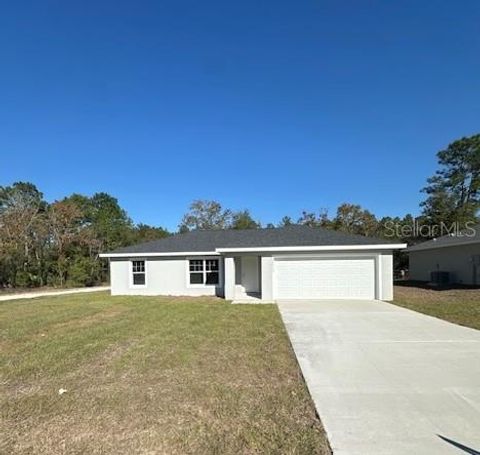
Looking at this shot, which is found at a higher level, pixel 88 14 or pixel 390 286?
pixel 88 14

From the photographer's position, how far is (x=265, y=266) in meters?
17.3

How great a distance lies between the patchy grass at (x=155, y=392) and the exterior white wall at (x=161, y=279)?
9646 mm

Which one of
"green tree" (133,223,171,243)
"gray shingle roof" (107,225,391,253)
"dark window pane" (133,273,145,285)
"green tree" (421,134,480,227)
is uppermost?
"green tree" (421,134,480,227)

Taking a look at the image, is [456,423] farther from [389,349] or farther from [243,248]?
[243,248]

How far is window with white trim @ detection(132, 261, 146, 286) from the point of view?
20.6 meters

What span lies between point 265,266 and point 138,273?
714 cm

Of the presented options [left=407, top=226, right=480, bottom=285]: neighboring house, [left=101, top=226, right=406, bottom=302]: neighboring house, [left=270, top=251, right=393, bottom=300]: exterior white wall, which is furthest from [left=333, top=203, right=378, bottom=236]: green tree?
[left=270, top=251, right=393, bottom=300]: exterior white wall

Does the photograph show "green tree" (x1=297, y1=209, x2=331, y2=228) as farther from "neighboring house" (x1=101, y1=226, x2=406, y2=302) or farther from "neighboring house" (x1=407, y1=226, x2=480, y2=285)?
"neighboring house" (x1=101, y1=226, x2=406, y2=302)

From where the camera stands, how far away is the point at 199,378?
5.79 metres

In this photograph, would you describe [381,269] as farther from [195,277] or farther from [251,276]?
[195,277]

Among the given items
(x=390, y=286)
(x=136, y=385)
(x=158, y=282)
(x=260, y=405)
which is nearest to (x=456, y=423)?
(x=260, y=405)

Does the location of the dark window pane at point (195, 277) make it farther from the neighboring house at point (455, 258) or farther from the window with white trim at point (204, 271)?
the neighboring house at point (455, 258)

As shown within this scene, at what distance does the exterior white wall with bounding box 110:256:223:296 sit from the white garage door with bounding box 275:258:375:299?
135 inches

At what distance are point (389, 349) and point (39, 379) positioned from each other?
6008 millimetres
